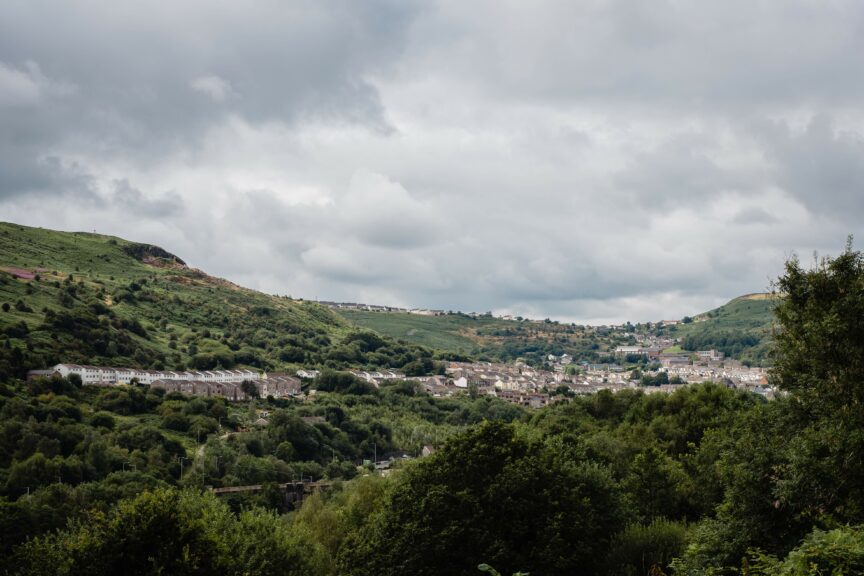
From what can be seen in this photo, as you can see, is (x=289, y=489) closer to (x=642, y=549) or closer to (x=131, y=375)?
(x=131, y=375)

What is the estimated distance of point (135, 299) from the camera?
154875 mm

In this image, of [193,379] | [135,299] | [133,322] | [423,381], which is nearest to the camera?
[193,379]

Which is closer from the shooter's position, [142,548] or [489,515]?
[142,548]

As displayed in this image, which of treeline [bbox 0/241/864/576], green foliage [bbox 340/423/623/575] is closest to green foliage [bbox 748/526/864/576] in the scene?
treeline [bbox 0/241/864/576]

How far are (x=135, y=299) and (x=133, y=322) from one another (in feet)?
86.9

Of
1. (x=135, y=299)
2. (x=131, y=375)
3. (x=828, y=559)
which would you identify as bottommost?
(x=131, y=375)

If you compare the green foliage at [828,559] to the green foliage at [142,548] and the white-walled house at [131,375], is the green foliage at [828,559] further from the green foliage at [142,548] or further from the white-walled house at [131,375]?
the white-walled house at [131,375]

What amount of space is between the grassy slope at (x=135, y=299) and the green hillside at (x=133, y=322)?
299 mm

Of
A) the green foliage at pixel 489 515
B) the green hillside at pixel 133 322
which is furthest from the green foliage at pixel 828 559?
the green hillside at pixel 133 322

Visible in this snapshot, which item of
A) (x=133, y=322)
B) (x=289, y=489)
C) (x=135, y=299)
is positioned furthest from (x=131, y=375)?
(x=135, y=299)

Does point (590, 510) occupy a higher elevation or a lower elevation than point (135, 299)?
lower

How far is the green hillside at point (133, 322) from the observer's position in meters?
108

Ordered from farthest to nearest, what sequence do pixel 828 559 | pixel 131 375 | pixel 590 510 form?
1. pixel 131 375
2. pixel 590 510
3. pixel 828 559

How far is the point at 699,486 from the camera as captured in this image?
1474 inches
